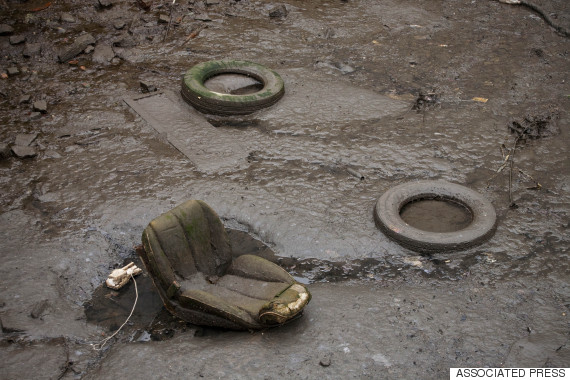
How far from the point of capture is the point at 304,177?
5668 mm

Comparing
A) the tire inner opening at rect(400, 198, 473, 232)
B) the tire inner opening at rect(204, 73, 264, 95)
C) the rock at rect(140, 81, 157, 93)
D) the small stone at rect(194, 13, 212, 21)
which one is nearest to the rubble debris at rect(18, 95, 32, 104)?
the rock at rect(140, 81, 157, 93)

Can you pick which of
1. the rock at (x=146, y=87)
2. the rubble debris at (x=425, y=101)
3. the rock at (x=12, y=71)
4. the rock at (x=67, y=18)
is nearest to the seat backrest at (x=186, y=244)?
the rock at (x=146, y=87)

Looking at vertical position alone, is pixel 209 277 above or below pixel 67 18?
below

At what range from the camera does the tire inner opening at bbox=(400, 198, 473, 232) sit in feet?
16.5

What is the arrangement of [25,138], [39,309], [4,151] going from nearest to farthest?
[39,309] < [4,151] < [25,138]

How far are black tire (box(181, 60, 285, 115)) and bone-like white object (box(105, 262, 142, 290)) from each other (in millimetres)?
2689

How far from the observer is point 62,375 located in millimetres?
3727

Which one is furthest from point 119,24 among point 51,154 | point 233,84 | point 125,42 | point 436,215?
point 436,215

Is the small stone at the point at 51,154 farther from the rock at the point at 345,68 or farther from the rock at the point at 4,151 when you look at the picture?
the rock at the point at 345,68

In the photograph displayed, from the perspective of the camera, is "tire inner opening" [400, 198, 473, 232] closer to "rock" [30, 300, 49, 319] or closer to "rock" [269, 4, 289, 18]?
"rock" [30, 300, 49, 319]

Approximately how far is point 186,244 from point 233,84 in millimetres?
3442

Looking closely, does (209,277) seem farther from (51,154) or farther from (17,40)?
(17,40)

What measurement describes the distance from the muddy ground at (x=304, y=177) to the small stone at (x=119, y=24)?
0.10 meters

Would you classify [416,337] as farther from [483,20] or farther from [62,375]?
[483,20]
